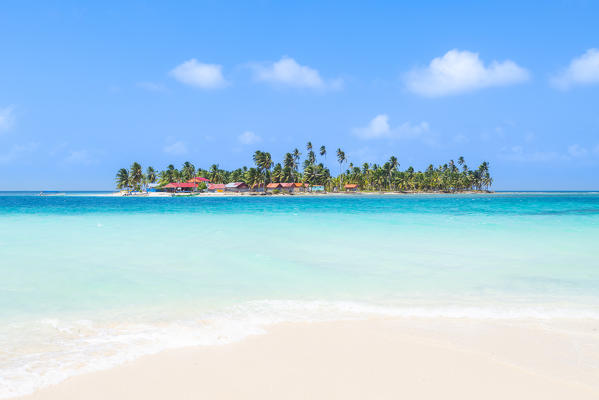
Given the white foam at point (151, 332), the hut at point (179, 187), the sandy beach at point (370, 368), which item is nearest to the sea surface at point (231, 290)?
the white foam at point (151, 332)

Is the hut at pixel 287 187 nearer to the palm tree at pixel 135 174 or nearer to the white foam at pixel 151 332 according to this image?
the palm tree at pixel 135 174

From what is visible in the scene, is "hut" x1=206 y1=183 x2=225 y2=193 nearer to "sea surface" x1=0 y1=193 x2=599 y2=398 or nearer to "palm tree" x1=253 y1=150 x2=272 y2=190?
"palm tree" x1=253 y1=150 x2=272 y2=190

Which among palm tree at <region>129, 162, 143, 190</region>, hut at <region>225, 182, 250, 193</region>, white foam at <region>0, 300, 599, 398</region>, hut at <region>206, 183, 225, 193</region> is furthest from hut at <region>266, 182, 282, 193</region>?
white foam at <region>0, 300, 599, 398</region>

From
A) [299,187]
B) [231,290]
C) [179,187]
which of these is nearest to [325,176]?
[299,187]

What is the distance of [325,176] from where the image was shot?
11862cm

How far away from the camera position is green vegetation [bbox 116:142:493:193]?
109062 millimetres

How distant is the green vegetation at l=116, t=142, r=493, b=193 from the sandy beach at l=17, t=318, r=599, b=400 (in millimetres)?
102497

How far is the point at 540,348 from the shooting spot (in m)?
3.61

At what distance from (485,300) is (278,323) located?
10.7 ft

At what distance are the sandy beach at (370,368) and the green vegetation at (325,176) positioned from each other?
10250cm

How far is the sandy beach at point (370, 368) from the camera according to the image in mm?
2826

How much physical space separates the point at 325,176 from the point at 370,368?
11609 centimetres

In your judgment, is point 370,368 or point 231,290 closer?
point 370,368

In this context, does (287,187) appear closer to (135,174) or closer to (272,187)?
(272,187)
